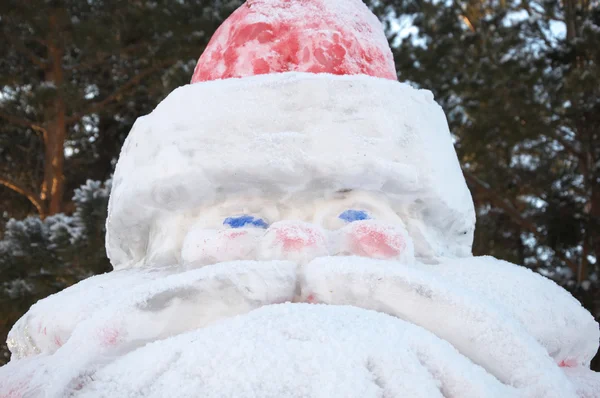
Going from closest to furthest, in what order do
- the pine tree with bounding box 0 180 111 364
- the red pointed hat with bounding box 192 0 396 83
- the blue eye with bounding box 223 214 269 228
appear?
the blue eye with bounding box 223 214 269 228 → the red pointed hat with bounding box 192 0 396 83 → the pine tree with bounding box 0 180 111 364

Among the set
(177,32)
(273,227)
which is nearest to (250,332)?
(273,227)

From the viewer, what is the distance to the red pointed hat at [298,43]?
3.89 ft

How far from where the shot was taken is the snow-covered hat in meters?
1.01

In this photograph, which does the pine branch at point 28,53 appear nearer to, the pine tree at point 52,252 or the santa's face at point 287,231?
the pine tree at point 52,252

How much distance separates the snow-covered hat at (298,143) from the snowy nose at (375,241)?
0.09m

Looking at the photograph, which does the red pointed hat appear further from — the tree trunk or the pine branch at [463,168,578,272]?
the pine branch at [463,168,578,272]

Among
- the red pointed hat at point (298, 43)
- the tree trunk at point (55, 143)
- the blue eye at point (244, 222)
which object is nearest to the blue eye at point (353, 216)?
the blue eye at point (244, 222)

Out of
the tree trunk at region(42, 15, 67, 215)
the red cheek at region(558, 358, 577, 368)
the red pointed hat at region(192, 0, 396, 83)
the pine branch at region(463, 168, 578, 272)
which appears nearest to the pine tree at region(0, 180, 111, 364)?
the tree trunk at region(42, 15, 67, 215)

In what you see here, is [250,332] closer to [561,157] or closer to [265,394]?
[265,394]

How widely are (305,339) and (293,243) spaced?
25 centimetres

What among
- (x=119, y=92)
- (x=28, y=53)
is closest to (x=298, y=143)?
(x=119, y=92)

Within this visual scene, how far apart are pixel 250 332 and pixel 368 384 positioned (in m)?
0.15

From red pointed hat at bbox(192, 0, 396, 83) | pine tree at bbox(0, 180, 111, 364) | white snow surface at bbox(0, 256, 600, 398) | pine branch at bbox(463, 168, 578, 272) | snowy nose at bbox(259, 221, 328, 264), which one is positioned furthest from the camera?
pine branch at bbox(463, 168, 578, 272)

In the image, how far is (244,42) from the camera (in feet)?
4.00
